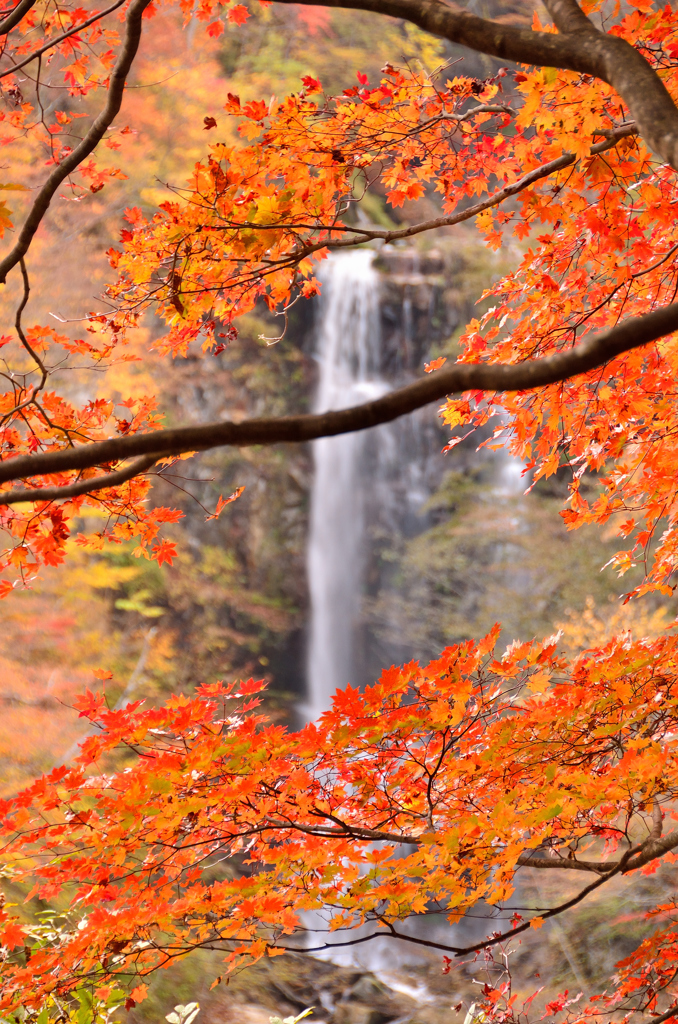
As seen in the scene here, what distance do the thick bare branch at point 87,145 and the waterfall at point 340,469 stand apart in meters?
9.11

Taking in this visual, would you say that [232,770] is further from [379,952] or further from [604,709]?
[379,952]

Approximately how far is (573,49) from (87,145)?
1648mm

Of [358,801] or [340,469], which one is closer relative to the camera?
[358,801]

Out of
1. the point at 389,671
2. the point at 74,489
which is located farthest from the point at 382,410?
the point at 389,671

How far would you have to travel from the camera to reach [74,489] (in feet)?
4.15

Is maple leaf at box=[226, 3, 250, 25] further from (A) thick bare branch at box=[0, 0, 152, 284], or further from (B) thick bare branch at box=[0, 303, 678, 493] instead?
(B) thick bare branch at box=[0, 303, 678, 493]

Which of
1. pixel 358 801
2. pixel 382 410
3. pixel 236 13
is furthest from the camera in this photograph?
pixel 236 13

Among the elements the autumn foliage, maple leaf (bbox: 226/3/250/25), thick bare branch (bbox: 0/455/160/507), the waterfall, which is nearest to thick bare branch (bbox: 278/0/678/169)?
thick bare branch (bbox: 0/455/160/507)

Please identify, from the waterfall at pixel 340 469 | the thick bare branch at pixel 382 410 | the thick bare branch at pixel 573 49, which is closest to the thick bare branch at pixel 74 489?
the thick bare branch at pixel 382 410

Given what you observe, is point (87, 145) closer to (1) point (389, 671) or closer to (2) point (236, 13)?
(2) point (236, 13)

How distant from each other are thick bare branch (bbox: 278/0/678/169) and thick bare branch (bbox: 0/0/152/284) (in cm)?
73

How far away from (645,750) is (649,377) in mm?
1656

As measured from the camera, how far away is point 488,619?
35.9ft

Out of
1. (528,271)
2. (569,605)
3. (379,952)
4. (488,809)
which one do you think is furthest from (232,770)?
(569,605)
